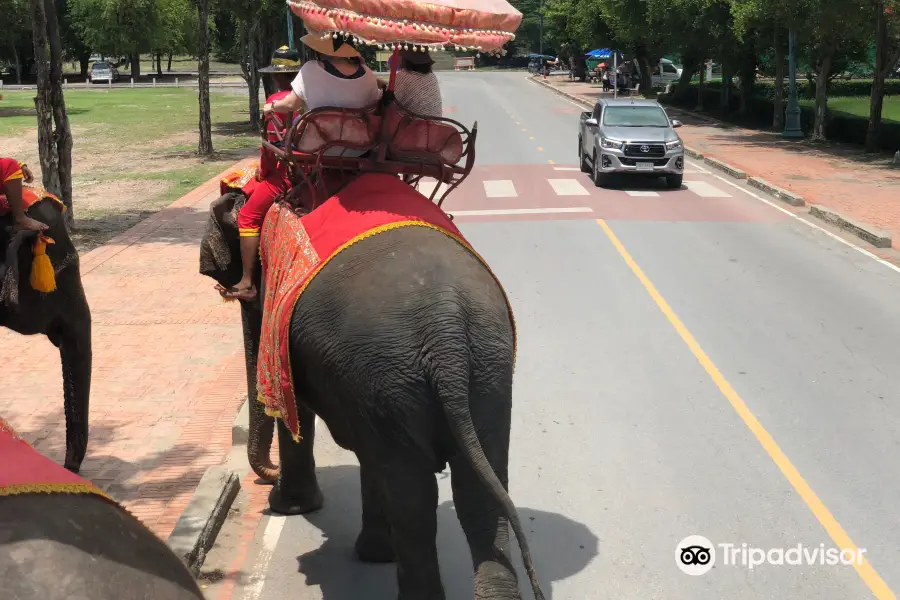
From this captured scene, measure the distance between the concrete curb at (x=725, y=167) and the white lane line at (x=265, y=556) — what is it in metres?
20.2

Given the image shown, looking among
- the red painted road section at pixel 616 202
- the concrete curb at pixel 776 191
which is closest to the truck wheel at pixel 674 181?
the red painted road section at pixel 616 202

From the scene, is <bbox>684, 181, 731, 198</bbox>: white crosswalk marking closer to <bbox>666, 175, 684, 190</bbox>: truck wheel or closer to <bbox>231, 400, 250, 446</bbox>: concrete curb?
<bbox>666, 175, 684, 190</bbox>: truck wheel

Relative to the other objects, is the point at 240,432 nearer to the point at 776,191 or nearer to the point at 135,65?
the point at 776,191

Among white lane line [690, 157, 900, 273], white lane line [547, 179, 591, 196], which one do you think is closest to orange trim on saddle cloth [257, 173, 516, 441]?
white lane line [690, 157, 900, 273]

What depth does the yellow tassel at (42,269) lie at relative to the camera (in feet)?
18.8

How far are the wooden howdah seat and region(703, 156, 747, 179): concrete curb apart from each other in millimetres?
20585

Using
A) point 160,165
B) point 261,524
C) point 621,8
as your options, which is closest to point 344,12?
point 261,524

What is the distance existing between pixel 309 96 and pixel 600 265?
9812 mm

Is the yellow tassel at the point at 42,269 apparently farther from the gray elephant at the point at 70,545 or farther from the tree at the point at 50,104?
the tree at the point at 50,104

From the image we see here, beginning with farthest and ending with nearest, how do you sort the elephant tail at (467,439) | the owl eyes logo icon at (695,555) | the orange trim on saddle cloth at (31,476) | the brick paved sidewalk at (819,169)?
the brick paved sidewalk at (819,169) → the owl eyes logo icon at (695,555) → the elephant tail at (467,439) → the orange trim on saddle cloth at (31,476)

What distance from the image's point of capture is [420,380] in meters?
4.62

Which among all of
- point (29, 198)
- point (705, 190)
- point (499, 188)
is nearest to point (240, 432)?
point (29, 198)

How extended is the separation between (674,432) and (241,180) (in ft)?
13.0

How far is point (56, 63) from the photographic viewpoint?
58.5 feet
